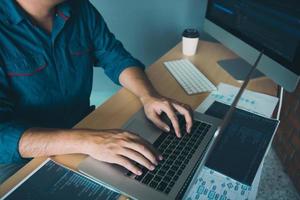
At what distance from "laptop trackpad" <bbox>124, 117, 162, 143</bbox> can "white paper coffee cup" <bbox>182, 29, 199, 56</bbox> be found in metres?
0.55

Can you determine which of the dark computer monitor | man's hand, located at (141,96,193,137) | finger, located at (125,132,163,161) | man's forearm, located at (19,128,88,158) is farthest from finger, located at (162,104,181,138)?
the dark computer monitor

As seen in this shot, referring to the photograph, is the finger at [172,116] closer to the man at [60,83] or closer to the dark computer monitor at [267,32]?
the man at [60,83]

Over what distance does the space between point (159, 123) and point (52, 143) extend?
0.30 meters

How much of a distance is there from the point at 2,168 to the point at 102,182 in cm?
49

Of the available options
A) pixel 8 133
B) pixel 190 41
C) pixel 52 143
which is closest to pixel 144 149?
pixel 52 143

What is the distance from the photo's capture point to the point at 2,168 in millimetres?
944

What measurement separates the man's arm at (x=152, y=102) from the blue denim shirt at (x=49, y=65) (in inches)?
A: 2.4

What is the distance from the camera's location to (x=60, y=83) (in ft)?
3.11

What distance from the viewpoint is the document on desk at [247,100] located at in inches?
36.8

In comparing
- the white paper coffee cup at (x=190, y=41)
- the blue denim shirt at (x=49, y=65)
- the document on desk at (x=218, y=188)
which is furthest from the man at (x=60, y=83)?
the white paper coffee cup at (x=190, y=41)

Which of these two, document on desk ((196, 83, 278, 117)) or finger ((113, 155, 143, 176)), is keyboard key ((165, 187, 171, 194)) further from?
document on desk ((196, 83, 278, 117))

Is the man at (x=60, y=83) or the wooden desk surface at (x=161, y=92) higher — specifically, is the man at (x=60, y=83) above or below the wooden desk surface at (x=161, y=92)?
above

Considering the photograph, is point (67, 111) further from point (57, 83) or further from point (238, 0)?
point (238, 0)

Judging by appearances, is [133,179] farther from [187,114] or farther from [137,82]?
[137,82]
